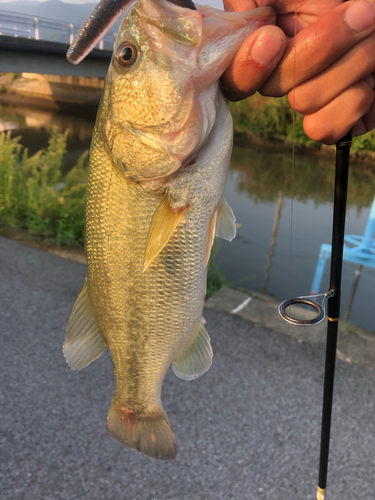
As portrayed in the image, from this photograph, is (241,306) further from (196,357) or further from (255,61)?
(255,61)

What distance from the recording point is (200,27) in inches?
39.3

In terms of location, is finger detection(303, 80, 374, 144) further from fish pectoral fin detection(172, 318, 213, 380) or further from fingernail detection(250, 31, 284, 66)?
fish pectoral fin detection(172, 318, 213, 380)

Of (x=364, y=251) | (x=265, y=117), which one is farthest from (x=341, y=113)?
(x=265, y=117)

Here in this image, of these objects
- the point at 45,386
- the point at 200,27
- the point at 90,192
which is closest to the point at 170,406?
the point at 45,386

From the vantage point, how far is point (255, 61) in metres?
0.98

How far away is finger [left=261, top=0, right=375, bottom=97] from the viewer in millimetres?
915

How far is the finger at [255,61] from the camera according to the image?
953 mm

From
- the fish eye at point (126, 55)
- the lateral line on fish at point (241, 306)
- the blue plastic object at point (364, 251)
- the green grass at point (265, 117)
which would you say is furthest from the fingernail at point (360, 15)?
the green grass at point (265, 117)

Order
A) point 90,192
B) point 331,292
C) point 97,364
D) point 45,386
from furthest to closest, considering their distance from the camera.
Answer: point 97,364 → point 45,386 → point 331,292 → point 90,192

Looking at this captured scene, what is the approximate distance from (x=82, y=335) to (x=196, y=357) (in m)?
0.44

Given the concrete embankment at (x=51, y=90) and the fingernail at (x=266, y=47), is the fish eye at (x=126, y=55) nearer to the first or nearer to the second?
the fingernail at (x=266, y=47)

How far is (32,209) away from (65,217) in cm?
58

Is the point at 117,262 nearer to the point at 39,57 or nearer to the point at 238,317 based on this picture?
the point at 238,317

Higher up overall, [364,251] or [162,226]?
[162,226]
